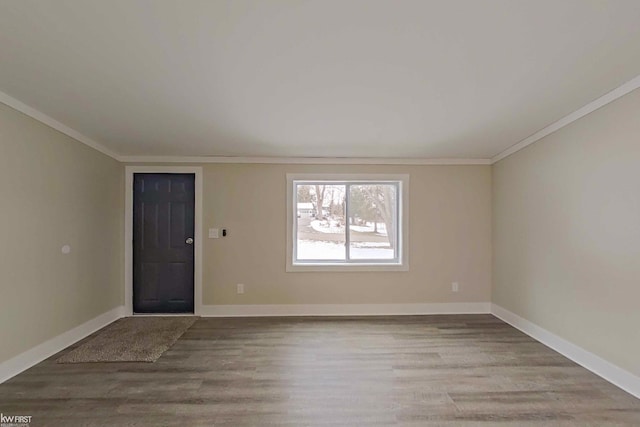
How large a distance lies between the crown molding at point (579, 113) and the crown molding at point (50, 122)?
464cm

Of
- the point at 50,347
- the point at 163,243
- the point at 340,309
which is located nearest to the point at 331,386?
the point at 340,309

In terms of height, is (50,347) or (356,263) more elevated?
(356,263)

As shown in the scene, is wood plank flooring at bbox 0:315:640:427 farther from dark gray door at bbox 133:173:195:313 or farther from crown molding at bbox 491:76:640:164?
crown molding at bbox 491:76:640:164

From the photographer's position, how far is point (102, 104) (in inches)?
111

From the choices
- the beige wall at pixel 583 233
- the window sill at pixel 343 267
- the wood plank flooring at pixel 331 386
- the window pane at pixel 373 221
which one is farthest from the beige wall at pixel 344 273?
the wood plank flooring at pixel 331 386

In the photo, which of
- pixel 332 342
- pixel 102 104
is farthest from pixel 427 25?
pixel 332 342

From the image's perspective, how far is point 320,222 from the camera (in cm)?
485

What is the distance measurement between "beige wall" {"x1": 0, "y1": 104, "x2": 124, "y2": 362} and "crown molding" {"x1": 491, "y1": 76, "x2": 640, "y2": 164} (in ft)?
15.4

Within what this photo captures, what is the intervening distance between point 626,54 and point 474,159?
8.71 ft

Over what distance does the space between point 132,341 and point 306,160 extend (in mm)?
2918

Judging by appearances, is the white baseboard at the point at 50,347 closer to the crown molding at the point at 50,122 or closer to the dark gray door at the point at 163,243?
the dark gray door at the point at 163,243

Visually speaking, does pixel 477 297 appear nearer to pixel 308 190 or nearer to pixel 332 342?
pixel 332 342

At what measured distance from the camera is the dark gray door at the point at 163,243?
4.66 m

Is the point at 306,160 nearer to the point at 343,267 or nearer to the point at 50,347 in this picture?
the point at 343,267
